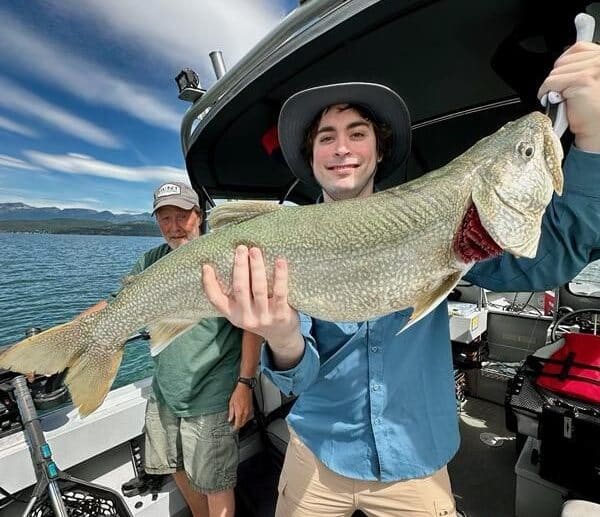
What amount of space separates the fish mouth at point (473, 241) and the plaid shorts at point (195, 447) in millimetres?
2478

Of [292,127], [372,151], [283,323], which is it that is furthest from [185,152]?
[283,323]

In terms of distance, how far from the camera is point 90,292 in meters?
20.7

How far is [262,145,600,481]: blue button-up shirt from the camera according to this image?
5.60 ft

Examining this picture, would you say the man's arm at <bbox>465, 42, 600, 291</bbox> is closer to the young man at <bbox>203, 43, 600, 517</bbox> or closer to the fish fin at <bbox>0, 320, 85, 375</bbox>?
the young man at <bbox>203, 43, 600, 517</bbox>

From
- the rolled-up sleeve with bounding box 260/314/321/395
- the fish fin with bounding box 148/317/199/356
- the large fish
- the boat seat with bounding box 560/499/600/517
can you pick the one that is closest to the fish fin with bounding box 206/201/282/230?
the large fish

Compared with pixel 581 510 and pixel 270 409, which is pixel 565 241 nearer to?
pixel 581 510

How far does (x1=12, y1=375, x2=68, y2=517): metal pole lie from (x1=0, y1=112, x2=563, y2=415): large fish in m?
0.76

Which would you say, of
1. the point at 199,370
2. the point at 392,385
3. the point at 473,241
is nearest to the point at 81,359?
the point at 199,370

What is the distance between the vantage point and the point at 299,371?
1732 mm

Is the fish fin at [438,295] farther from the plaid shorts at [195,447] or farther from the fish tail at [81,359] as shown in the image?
the plaid shorts at [195,447]

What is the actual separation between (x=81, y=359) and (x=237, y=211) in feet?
4.10

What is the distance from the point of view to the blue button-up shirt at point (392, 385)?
1706 mm

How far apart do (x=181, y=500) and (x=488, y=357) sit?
4.85 m

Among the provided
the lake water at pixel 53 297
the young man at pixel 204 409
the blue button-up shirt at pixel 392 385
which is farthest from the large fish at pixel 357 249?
the lake water at pixel 53 297
